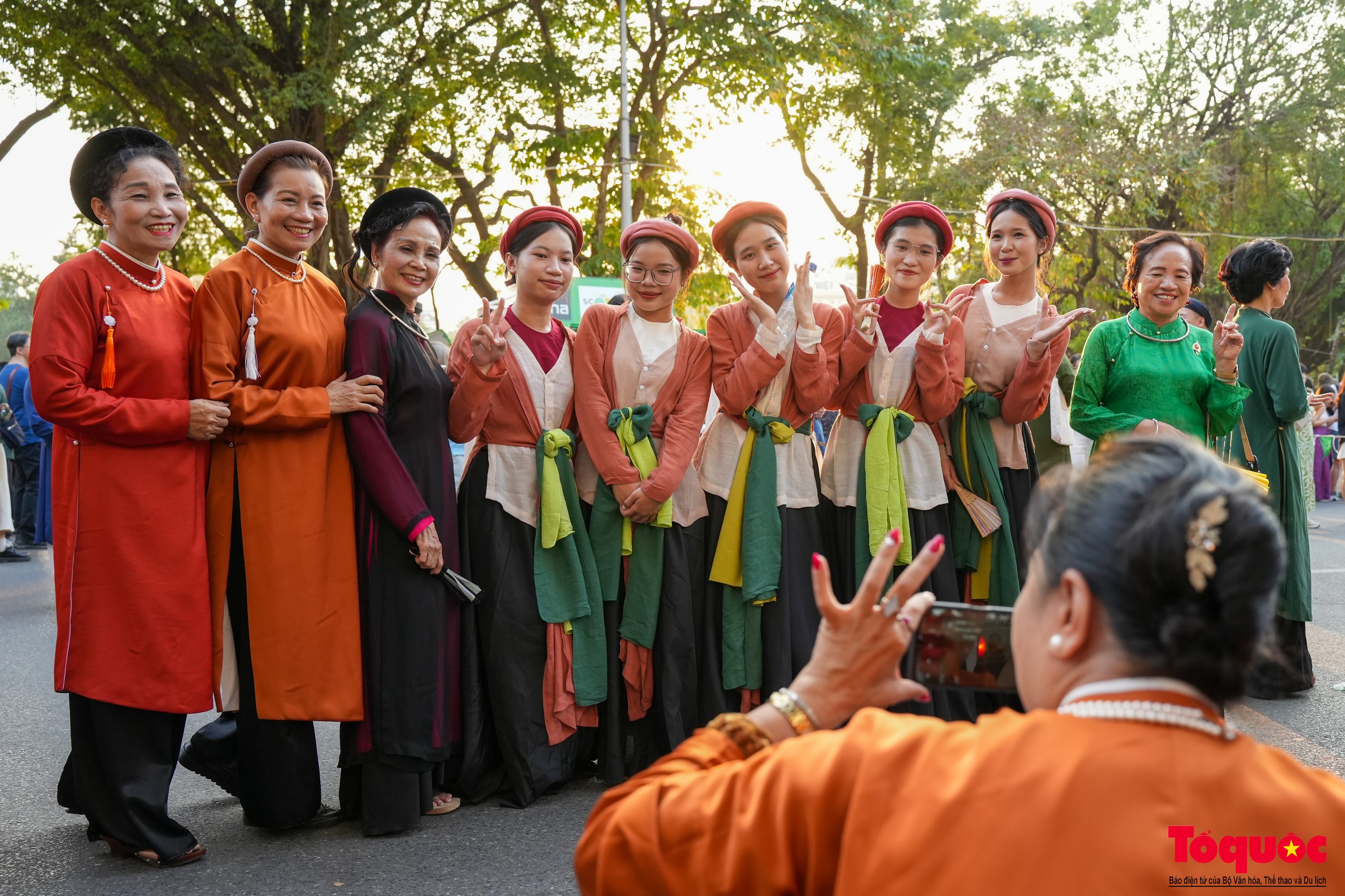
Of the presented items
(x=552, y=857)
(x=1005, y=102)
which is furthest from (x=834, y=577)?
(x=1005, y=102)

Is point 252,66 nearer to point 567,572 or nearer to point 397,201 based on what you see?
point 397,201

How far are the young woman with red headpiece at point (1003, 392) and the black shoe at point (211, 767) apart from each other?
2596 mm

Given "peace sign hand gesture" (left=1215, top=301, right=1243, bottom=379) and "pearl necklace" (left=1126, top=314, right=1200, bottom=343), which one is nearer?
→ "peace sign hand gesture" (left=1215, top=301, right=1243, bottom=379)

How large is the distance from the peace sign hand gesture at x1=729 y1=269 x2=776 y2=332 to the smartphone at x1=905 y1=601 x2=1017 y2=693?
2.22 m

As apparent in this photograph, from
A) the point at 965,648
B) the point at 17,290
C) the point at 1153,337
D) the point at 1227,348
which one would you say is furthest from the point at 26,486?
the point at 17,290

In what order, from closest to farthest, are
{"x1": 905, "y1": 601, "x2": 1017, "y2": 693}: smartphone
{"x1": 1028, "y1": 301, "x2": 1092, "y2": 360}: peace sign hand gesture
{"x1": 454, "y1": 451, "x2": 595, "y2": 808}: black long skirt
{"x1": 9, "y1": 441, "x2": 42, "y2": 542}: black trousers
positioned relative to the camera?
{"x1": 905, "y1": 601, "x2": 1017, "y2": 693}: smartphone
{"x1": 454, "y1": 451, "x2": 595, "y2": 808}: black long skirt
{"x1": 1028, "y1": 301, "x2": 1092, "y2": 360}: peace sign hand gesture
{"x1": 9, "y1": 441, "x2": 42, "y2": 542}: black trousers

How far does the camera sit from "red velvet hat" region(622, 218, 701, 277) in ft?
12.5

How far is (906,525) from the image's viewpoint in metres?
3.84

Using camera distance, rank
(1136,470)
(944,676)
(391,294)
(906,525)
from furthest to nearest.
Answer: (906,525)
(391,294)
(944,676)
(1136,470)

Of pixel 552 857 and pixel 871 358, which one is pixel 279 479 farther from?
pixel 871 358

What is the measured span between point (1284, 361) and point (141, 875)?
15.8 ft

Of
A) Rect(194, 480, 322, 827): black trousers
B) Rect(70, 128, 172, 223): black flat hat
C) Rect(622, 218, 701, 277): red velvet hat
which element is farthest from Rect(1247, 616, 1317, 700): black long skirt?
Rect(70, 128, 172, 223): black flat hat

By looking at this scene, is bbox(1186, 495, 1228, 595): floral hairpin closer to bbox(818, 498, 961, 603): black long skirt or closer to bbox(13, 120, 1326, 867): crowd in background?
bbox(13, 120, 1326, 867): crowd in background

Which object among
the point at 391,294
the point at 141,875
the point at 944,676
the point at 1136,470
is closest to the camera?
the point at 1136,470
